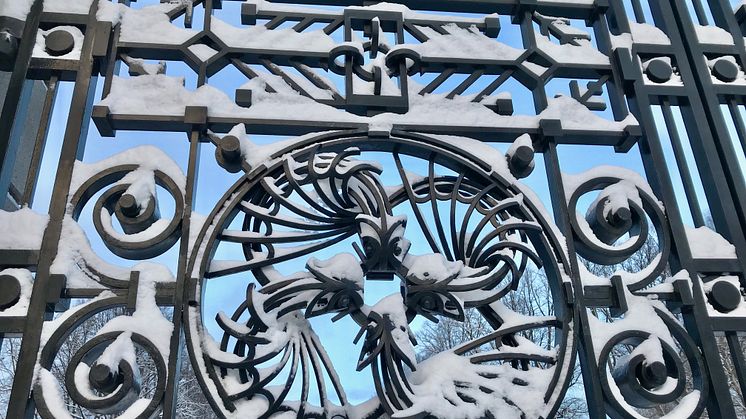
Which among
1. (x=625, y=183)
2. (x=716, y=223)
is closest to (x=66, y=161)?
(x=625, y=183)

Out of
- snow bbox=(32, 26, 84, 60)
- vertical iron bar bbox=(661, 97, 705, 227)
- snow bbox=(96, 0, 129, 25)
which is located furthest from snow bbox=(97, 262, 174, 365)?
vertical iron bar bbox=(661, 97, 705, 227)

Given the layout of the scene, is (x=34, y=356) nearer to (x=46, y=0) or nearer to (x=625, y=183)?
(x=46, y=0)

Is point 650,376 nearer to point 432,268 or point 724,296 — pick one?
point 724,296

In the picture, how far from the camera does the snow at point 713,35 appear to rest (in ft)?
7.63

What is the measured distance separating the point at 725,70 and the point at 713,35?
0.18 m

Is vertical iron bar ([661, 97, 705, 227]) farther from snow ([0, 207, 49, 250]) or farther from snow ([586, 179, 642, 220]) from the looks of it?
snow ([0, 207, 49, 250])

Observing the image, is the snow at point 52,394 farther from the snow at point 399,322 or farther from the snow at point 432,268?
the snow at point 432,268

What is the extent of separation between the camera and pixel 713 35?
234cm

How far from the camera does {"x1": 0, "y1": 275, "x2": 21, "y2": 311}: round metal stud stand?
168 centimetres

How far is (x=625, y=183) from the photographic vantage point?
2.03 metres

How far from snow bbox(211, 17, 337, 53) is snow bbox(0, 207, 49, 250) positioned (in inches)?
31.7

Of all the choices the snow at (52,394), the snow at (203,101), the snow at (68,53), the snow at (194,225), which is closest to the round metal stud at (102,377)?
the snow at (52,394)

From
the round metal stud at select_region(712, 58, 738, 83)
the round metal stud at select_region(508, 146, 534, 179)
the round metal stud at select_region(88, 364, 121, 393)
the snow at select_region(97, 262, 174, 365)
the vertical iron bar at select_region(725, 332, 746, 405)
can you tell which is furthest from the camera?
the round metal stud at select_region(712, 58, 738, 83)

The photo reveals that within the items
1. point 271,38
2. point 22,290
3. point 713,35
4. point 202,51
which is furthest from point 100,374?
point 713,35
